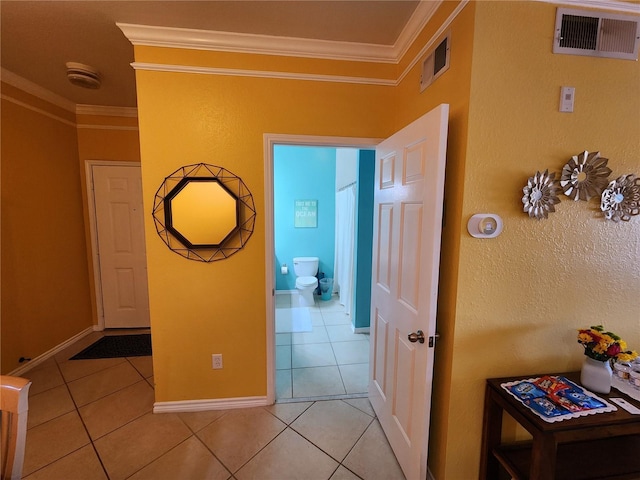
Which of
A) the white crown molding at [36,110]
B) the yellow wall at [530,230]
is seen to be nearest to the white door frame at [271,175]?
the yellow wall at [530,230]

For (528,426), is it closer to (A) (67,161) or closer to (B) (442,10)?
(B) (442,10)

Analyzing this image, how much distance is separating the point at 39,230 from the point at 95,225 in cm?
59

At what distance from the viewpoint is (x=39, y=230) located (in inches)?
101

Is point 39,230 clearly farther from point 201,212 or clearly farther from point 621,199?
point 621,199

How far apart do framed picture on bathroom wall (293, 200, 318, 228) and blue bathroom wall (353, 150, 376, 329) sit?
5.21 feet

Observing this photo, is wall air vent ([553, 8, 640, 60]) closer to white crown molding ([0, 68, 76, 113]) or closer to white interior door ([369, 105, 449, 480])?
white interior door ([369, 105, 449, 480])

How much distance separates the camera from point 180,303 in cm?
191

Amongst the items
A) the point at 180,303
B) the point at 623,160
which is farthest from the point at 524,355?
the point at 180,303

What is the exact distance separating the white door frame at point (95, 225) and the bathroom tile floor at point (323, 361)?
2121 millimetres

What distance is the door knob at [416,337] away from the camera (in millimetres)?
1303

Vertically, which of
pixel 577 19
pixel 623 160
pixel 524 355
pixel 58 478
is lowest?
pixel 58 478

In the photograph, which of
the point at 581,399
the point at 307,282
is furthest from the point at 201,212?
the point at 307,282

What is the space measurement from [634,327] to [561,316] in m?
0.44

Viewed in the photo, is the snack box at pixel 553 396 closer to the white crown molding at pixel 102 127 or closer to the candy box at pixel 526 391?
the candy box at pixel 526 391
